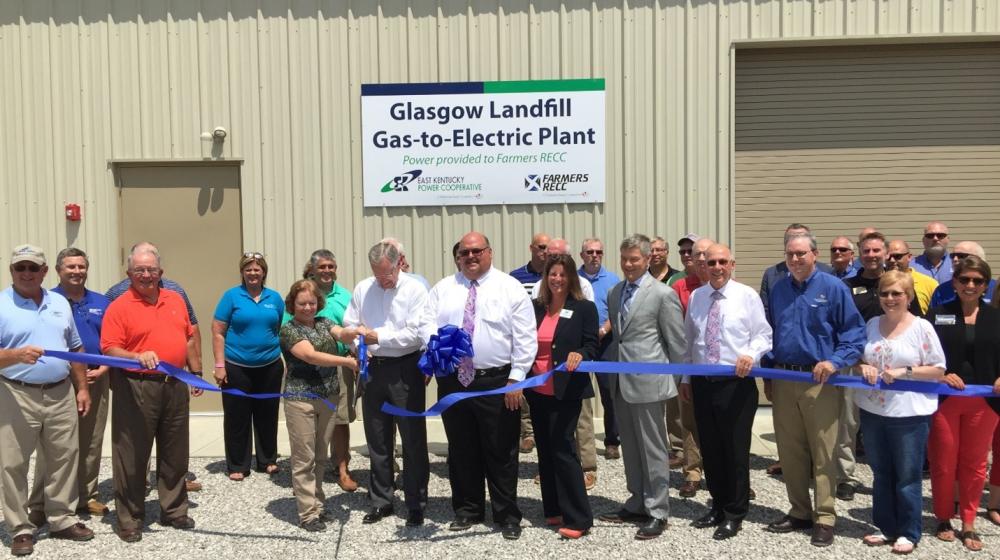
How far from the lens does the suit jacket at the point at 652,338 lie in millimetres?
5055

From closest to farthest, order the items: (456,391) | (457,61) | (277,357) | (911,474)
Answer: (911,474), (456,391), (277,357), (457,61)

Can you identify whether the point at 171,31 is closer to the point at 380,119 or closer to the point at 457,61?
the point at 380,119

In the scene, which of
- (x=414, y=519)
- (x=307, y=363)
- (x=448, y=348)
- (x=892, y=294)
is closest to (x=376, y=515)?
(x=414, y=519)

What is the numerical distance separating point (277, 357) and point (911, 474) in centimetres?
483

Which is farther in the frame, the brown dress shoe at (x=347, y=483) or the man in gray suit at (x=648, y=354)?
the brown dress shoe at (x=347, y=483)

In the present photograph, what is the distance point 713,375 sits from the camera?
4.94m

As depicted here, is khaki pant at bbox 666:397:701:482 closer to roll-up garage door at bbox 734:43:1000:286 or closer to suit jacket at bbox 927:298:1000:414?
suit jacket at bbox 927:298:1000:414

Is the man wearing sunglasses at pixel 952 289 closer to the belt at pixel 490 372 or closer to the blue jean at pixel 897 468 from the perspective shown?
the blue jean at pixel 897 468

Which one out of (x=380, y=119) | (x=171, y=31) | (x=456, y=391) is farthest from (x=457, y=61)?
(x=456, y=391)

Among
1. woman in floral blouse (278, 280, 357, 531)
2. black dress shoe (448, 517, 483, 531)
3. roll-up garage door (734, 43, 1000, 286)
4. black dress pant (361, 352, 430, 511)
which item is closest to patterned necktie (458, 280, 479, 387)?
black dress pant (361, 352, 430, 511)

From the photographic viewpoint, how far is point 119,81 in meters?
8.45

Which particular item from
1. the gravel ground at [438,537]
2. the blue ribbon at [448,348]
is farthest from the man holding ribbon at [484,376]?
the gravel ground at [438,537]

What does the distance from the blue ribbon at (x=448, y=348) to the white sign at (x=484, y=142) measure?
3.69 metres

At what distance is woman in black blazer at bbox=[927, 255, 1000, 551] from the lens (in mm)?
4832
